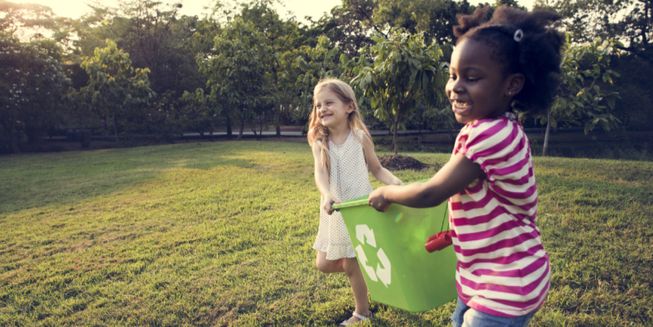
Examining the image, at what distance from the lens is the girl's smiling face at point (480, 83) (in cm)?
128

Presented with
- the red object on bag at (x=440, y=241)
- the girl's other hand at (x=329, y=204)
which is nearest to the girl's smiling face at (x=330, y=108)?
Answer: the girl's other hand at (x=329, y=204)

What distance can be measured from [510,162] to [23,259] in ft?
16.0

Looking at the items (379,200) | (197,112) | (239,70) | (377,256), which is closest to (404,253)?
(377,256)

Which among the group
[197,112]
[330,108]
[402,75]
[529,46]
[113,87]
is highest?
[113,87]

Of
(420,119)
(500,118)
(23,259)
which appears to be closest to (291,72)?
(420,119)

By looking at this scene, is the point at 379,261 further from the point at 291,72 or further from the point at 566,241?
the point at 291,72

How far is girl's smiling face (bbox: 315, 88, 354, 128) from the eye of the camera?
2.57 metres

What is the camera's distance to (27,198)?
812cm

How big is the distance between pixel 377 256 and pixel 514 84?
35.5 inches

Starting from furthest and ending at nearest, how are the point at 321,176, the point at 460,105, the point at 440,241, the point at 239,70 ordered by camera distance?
the point at 239,70, the point at 321,176, the point at 440,241, the point at 460,105

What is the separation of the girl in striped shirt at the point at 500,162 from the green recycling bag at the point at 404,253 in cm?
34

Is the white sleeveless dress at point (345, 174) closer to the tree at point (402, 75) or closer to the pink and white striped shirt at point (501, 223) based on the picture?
the pink and white striped shirt at point (501, 223)

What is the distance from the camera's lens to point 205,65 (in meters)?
21.5

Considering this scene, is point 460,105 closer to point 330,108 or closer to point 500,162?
point 500,162
